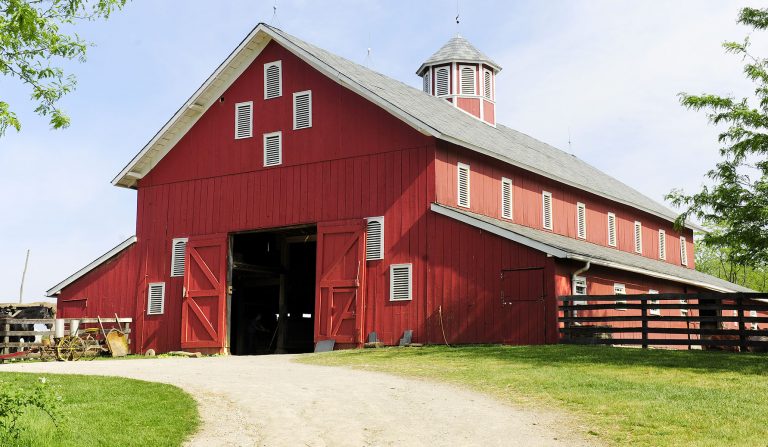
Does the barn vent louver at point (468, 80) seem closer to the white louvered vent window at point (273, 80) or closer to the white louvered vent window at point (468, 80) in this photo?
the white louvered vent window at point (468, 80)

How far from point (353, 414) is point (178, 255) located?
57.8 feet

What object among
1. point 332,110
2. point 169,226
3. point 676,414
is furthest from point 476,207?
point 676,414

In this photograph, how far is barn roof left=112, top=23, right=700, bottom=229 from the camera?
25547mm

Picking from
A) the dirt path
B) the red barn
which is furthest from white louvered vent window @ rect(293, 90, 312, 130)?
the dirt path

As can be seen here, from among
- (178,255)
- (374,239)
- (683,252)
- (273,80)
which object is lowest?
(178,255)

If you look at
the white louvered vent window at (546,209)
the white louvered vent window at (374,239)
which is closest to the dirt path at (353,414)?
the white louvered vent window at (374,239)

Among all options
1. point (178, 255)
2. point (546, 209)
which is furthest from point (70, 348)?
point (546, 209)

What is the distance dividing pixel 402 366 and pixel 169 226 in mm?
12852

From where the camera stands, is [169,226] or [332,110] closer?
[332,110]

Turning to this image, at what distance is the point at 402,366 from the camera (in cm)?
1859

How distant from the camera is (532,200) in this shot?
29172 millimetres

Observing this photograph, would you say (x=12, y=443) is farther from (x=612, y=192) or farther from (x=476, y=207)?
(x=612, y=192)

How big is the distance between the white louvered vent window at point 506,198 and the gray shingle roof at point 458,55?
26.5 feet

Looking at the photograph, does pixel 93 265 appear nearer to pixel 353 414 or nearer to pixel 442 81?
pixel 442 81
